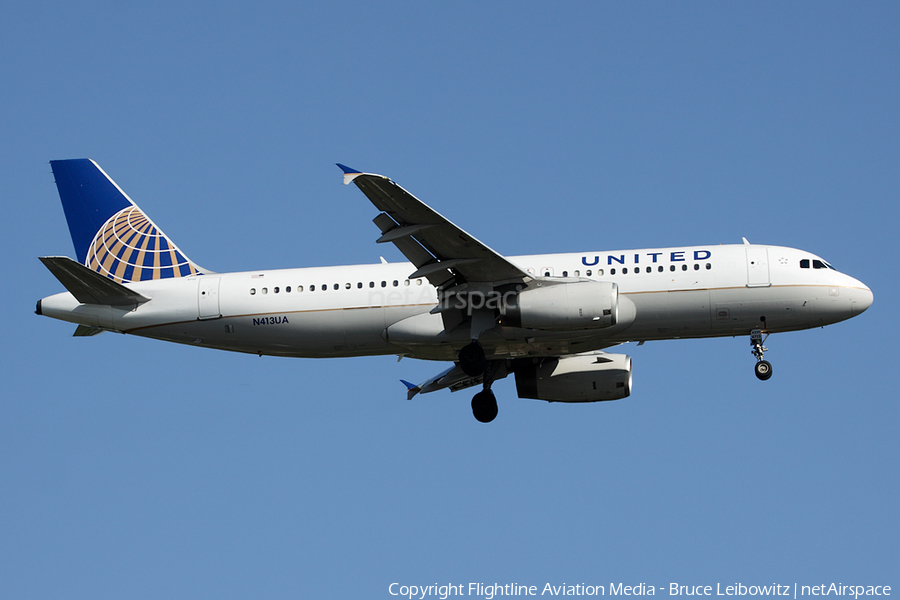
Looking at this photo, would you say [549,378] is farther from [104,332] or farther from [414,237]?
[104,332]

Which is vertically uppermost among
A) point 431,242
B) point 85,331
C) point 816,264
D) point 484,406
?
point 431,242

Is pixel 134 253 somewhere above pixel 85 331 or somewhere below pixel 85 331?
above

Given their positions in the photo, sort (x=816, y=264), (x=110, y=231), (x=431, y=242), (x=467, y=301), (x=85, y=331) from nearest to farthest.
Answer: (x=431, y=242), (x=467, y=301), (x=816, y=264), (x=85, y=331), (x=110, y=231)

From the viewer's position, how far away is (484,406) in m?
35.9

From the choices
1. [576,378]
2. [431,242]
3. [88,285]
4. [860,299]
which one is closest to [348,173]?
[431,242]

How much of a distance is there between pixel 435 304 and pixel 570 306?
4.70 metres

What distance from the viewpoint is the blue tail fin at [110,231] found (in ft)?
116

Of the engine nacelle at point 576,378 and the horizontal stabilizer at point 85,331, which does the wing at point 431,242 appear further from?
the horizontal stabilizer at point 85,331

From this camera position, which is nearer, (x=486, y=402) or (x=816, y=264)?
(x=816, y=264)

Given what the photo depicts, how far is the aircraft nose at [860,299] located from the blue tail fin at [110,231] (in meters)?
21.9

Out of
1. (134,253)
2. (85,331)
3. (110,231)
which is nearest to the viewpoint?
(85,331)

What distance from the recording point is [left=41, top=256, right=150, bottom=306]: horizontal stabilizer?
3080cm

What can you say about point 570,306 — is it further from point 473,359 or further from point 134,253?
point 134,253

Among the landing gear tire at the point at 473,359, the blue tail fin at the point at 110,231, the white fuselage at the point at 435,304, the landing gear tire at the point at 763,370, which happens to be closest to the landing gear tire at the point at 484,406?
the white fuselage at the point at 435,304
